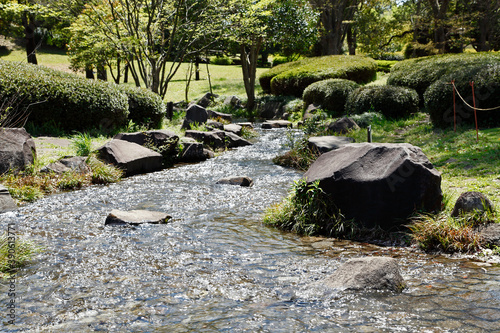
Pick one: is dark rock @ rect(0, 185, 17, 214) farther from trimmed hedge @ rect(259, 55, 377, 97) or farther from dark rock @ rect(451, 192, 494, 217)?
trimmed hedge @ rect(259, 55, 377, 97)

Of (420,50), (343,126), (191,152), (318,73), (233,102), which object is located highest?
(420,50)

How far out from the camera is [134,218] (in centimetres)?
681

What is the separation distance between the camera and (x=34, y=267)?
503cm

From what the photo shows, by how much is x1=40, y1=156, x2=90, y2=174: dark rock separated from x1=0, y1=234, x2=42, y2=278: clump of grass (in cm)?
431

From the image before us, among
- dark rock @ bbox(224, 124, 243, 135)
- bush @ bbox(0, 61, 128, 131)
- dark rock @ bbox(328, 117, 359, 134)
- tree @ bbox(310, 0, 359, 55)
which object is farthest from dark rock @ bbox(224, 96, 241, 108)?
dark rock @ bbox(328, 117, 359, 134)

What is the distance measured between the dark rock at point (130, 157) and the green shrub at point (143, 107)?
3.72 meters

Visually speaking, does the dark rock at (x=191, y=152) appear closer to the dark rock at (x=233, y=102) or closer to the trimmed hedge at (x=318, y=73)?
the trimmed hedge at (x=318, y=73)

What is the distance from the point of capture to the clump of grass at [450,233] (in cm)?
525

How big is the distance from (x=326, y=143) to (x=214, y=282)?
6.99 meters

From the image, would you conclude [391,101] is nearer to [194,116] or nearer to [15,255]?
[194,116]

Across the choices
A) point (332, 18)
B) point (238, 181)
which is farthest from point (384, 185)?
point (332, 18)

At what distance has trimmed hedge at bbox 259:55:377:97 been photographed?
24344 millimetres

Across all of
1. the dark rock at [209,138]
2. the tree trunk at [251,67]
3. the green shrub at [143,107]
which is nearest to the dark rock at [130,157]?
the dark rock at [209,138]

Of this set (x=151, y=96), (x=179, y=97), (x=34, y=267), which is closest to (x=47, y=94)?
(x=151, y=96)
